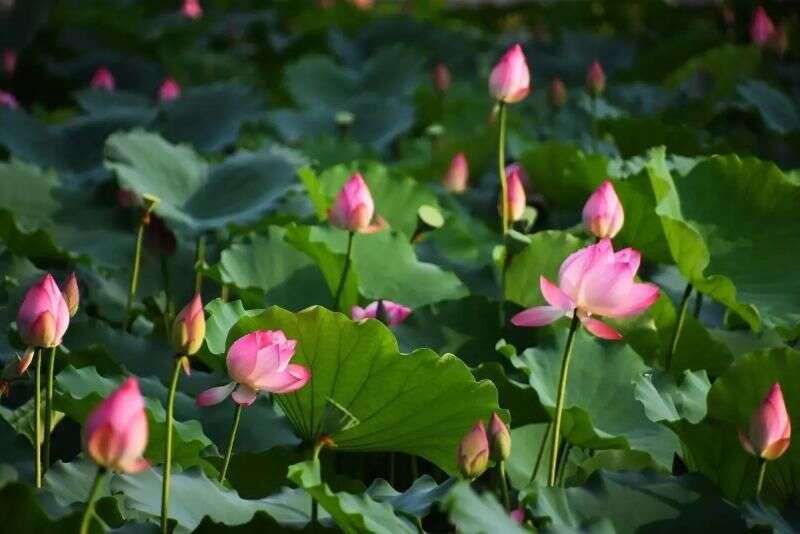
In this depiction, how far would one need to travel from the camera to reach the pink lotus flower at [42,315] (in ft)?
4.26

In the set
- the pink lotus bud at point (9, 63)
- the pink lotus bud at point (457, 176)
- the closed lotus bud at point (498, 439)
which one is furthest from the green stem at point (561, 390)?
the pink lotus bud at point (9, 63)

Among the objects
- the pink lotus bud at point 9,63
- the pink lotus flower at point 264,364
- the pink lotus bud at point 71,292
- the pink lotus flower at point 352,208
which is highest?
the pink lotus flower at point 264,364

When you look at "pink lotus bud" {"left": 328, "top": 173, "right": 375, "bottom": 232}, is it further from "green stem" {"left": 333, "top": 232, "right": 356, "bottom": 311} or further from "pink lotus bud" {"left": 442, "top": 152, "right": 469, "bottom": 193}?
"pink lotus bud" {"left": 442, "top": 152, "right": 469, "bottom": 193}

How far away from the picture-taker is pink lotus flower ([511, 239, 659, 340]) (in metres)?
1.37

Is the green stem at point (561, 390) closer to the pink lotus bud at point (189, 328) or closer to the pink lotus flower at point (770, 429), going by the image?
the pink lotus flower at point (770, 429)

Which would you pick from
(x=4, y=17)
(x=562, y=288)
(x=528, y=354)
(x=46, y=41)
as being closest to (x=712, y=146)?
(x=528, y=354)

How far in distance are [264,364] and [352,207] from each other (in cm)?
53

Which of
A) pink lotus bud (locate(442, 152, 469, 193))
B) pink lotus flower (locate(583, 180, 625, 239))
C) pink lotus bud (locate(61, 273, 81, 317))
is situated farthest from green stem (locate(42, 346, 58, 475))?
pink lotus bud (locate(442, 152, 469, 193))

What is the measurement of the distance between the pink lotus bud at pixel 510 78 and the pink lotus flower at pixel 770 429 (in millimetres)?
780

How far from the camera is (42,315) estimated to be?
130cm

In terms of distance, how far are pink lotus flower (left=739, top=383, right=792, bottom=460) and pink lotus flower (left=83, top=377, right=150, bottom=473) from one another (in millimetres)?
556

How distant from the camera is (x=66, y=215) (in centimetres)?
246

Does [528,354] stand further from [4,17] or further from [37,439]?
[4,17]

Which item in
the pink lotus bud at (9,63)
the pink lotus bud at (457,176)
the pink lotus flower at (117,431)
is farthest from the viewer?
the pink lotus bud at (9,63)
